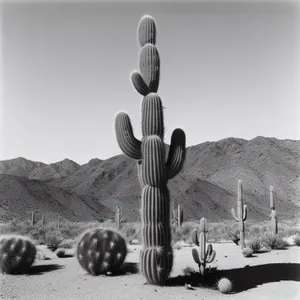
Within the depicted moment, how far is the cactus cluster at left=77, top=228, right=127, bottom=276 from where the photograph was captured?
11.5 meters

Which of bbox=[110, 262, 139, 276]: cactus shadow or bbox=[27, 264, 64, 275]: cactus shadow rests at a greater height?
bbox=[110, 262, 139, 276]: cactus shadow

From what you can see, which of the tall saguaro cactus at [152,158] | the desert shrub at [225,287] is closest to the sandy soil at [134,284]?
the desert shrub at [225,287]

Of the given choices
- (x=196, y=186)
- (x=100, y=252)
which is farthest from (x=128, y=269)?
(x=196, y=186)

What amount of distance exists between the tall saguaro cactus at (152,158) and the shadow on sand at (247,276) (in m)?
0.82

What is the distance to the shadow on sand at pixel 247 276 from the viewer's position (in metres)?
10.5

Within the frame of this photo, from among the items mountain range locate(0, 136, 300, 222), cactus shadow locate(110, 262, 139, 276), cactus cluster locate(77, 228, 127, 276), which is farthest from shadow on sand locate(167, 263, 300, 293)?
mountain range locate(0, 136, 300, 222)

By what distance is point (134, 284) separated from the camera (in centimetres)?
1020

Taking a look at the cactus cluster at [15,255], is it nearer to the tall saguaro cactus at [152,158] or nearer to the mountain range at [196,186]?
the tall saguaro cactus at [152,158]

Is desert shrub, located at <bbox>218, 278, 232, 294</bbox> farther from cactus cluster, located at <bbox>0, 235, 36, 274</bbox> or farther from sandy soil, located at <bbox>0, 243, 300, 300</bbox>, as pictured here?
cactus cluster, located at <bbox>0, 235, 36, 274</bbox>

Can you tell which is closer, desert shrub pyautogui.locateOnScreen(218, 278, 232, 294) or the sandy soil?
the sandy soil

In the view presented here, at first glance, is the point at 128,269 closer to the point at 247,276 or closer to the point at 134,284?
the point at 134,284

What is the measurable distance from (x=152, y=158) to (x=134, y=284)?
3.13 metres

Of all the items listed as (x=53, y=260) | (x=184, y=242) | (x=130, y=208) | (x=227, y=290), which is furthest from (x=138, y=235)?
(x=130, y=208)

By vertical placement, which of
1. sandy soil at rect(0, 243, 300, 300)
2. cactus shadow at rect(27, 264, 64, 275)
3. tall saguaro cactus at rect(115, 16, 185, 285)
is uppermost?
tall saguaro cactus at rect(115, 16, 185, 285)
